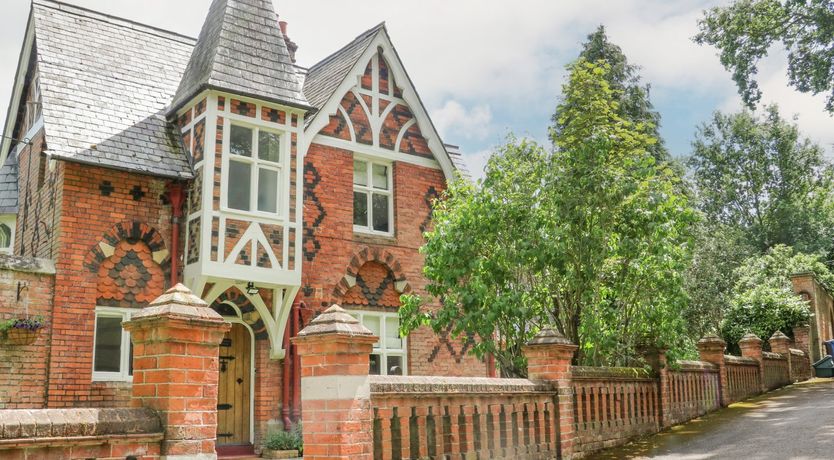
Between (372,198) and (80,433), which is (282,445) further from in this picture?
(80,433)

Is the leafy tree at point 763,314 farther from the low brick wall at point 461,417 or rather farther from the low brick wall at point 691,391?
the low brick wall at point 461,417

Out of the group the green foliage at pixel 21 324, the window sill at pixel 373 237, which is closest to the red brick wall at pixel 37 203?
the green foliage at pixel 21 324

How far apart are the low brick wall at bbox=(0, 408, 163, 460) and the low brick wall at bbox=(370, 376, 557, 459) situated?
2.40 metres

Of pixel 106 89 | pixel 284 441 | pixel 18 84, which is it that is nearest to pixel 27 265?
pixel 106 89

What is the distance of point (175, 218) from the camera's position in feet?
42.7

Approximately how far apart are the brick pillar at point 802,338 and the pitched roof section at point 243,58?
19600mm

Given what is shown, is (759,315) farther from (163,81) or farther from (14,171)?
(14,171)

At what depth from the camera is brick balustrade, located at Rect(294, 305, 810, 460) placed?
657 centimetres

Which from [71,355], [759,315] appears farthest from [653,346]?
[759,315]

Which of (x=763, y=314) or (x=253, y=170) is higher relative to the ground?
(x=253, y=170)

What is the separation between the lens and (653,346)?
12922mm

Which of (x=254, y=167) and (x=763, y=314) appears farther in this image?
(x=763, y=314)

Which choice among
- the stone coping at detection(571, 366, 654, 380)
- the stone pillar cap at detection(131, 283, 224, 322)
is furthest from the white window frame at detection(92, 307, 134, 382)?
the stone pillar cap at detection(131, 283, 224, 322)

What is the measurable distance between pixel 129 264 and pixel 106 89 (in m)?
3.44
